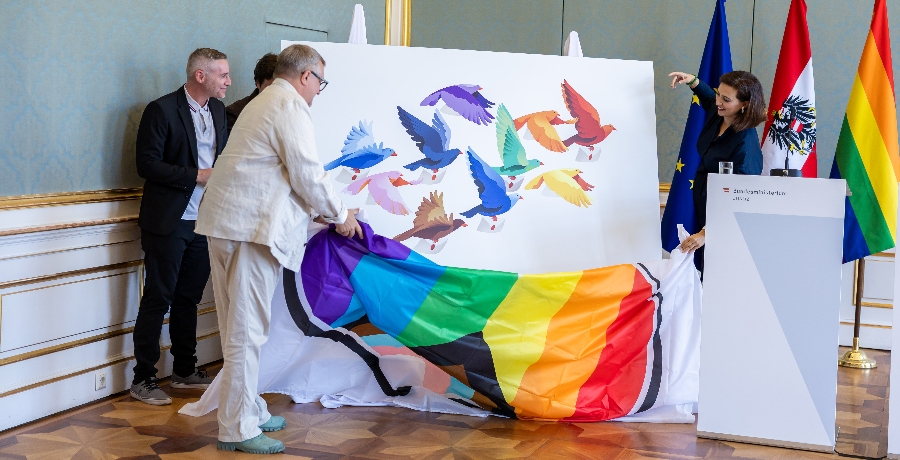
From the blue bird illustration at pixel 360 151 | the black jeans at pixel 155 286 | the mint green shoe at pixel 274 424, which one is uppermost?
the blue bird illustration at pixel 360 151

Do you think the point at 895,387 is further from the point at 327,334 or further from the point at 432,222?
the point at 327,334

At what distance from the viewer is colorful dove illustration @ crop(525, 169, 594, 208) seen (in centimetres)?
386

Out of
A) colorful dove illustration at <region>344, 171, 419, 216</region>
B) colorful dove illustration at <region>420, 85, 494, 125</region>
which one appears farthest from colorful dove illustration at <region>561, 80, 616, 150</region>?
A: colorful dove illustration at <region>344, 171, 419, 216</region>

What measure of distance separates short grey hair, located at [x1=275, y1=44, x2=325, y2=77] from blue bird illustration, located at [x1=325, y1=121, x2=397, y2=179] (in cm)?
73

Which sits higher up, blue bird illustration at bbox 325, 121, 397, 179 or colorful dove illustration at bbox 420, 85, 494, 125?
colorful dove illustration at bbox 420, 85, 494, 125

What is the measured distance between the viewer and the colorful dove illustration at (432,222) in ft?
12.2

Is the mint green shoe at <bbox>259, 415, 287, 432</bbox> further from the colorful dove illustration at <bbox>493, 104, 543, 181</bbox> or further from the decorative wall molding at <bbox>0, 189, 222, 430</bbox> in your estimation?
the colorful dove illustration at <bbox>493, 104, 543, 181</bbox>

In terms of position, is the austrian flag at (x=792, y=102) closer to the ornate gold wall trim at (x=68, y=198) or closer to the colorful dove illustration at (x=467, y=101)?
the colorful dove illustration at (x=467, y=101)

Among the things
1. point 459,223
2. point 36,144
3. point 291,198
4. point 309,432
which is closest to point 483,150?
point 459,223

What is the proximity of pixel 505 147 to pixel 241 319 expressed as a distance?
1464 millimetres

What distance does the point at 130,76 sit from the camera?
3729 millimetres

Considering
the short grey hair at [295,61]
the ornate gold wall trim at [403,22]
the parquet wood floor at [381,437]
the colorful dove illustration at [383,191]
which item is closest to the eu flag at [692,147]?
the parquet wood floor at [381,437]

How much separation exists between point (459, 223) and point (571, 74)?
0.88 meters

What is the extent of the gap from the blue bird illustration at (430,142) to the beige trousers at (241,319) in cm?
99
